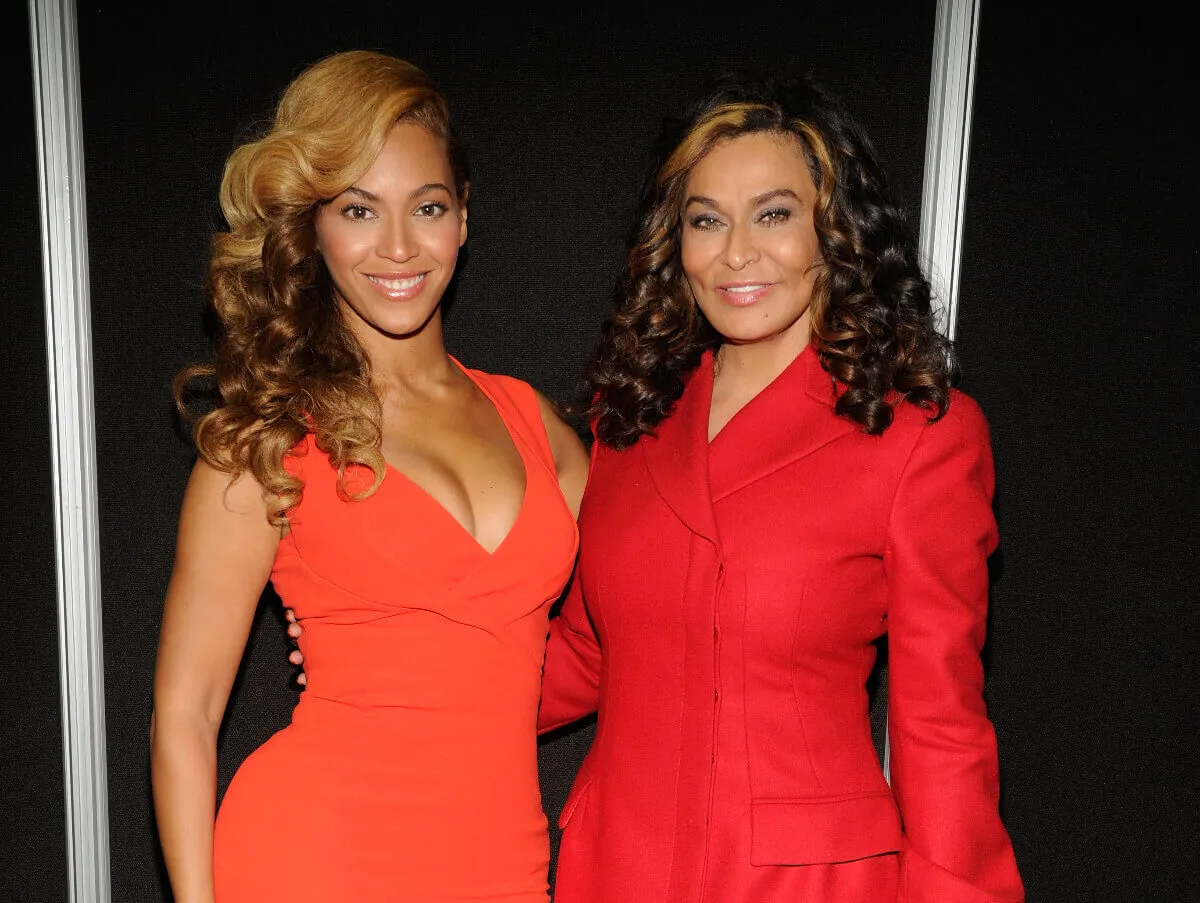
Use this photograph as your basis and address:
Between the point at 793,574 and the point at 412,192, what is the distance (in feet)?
2.76

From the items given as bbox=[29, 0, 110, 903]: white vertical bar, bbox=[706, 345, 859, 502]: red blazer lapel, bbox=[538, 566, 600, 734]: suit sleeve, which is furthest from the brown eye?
bbox=[29, 0, 110, 903]: white vertical bar

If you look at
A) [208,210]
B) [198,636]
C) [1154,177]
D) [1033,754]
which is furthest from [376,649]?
[1154,177]

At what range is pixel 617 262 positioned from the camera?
2.19m

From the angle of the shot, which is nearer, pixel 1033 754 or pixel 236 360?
pixel 236 360

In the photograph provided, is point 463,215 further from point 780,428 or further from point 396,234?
point 780,428

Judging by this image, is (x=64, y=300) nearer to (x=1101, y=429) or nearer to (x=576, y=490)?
(x=576, y=490)

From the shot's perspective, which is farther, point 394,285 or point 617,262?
point 617,262

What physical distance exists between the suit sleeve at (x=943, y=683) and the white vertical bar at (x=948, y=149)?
541 millimetres

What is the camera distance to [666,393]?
1.94 meters

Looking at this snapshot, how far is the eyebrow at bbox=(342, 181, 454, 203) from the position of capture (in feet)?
5.77

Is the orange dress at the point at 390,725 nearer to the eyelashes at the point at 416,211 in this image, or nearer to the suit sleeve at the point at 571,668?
the suit sleeve at the point at 571,668

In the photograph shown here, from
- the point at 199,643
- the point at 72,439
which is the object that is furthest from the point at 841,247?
the point at 72,439

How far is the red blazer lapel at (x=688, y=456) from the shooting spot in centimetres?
169

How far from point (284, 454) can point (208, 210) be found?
0.67 meters
